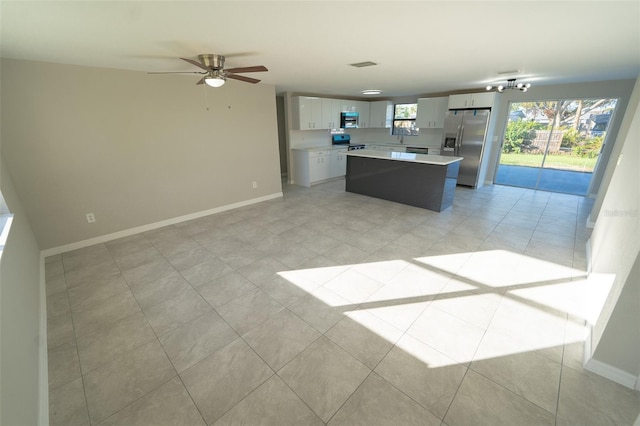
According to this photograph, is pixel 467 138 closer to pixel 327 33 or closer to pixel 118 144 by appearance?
pixel 327 33

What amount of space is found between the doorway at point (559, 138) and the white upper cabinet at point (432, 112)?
4.90 feet

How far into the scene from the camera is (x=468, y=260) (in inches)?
122

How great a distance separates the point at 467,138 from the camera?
6.25 m

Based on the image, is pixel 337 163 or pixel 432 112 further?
pixel 337 163

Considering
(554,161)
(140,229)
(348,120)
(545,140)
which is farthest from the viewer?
(554,161)

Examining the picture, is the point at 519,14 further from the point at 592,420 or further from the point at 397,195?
the point at 397,195

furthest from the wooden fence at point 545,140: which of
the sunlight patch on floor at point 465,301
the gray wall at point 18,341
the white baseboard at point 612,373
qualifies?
the gray wall at point 18,341

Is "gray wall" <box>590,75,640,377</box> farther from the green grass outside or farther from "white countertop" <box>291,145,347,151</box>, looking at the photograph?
the green grass outside

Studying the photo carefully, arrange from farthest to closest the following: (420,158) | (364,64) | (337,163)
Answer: (337,163) < (420,158) < (364,64)

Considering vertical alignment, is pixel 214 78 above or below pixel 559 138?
above

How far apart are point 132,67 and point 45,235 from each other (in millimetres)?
2456

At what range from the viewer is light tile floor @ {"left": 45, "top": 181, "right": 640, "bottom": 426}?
5.02 ft

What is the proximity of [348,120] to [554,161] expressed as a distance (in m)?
7.00

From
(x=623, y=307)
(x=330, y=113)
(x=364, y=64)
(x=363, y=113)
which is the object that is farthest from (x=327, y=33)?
(x=363, y=113)
